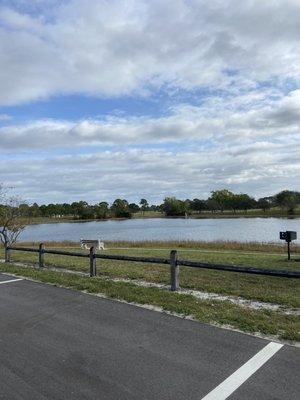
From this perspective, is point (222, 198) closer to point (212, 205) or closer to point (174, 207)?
point (212, 205)

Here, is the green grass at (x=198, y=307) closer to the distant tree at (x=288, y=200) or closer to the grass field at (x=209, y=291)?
the grass field at (x=209, y=291)

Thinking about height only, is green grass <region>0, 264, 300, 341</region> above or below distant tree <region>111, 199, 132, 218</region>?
below

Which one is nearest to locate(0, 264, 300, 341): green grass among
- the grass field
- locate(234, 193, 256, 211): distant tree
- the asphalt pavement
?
the grass field

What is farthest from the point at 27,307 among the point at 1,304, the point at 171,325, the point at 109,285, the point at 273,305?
the point at 273,305

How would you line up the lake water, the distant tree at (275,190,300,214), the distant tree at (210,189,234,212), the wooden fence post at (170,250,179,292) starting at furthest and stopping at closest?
the distant tree at (210,189,234,212)
the distant tree at (275,190,300,214)
the lake water
the wooden fence post at (170,250,179,292)

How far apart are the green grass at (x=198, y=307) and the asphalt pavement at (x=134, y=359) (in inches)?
15.9

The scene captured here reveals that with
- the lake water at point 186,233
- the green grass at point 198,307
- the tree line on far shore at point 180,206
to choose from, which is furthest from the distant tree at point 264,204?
the green grass at point 198,307

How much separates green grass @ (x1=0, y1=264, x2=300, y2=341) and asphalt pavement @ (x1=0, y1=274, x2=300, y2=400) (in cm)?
40

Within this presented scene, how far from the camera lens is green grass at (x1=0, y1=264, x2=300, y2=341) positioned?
262 inches

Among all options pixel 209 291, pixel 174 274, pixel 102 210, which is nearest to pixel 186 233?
pixel 174 274

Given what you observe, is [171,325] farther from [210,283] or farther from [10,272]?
[10,272]

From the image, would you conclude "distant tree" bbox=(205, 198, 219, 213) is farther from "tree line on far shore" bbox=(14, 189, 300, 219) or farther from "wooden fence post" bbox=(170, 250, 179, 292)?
"wooden fence post" bbox=(170, 250, 179, 292)

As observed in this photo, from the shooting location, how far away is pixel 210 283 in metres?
10.9

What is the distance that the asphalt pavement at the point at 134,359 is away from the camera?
14.8 feet
